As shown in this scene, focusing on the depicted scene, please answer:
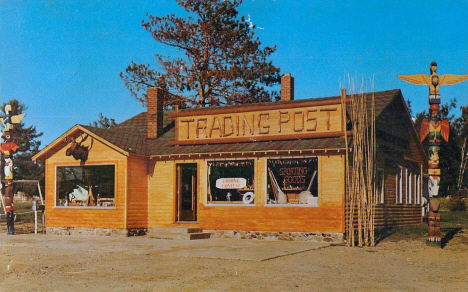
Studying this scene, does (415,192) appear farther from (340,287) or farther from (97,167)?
(340,287)

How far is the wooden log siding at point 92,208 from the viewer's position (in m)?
19.2

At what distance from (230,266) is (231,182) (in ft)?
22.7

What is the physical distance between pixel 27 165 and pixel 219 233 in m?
41.1

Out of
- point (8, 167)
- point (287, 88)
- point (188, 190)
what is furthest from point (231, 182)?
point (8, 167)

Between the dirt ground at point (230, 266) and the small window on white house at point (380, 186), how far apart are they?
92.0 inches

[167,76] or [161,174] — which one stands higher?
[167,76]

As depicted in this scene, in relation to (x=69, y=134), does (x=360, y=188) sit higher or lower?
lower

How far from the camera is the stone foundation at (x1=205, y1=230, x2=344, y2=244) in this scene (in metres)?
16.4

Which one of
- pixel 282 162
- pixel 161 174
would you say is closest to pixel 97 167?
pixel 161 174

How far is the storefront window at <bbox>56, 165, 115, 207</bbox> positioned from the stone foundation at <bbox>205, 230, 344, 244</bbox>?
3922 millimetres

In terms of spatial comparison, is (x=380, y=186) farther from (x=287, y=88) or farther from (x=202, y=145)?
(x=202, y=145)

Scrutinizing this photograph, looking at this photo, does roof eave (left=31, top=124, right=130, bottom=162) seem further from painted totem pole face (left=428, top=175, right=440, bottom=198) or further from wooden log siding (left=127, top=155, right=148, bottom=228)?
painted totem pole face (left=428, top=175, right=440, bottom=198)

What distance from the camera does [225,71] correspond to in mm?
32000

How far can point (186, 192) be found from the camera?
65.9ft
